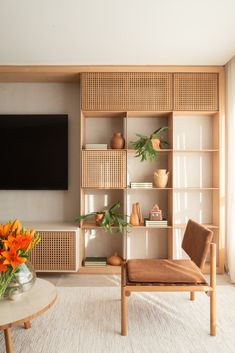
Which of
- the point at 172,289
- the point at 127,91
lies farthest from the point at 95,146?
the point at 172,289

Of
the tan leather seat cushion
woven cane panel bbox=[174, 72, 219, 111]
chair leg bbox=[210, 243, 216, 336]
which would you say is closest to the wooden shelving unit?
woven cane panel bbox=[174, 72, 219, 111]

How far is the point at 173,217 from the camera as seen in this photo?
11.6 feet

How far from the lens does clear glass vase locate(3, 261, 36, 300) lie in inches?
72.6

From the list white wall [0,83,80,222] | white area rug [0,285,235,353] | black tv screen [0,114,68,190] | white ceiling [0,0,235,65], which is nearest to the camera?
white area rug [0,285,235,353]

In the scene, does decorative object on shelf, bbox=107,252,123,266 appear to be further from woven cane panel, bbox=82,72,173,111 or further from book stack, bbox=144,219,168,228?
woven cane panel, bbox=82,72,173,111

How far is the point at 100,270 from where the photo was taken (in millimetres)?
3555

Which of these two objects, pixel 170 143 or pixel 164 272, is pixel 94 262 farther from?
pixel 170 143

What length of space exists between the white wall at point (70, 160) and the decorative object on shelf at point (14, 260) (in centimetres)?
191

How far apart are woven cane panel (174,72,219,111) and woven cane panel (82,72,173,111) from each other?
4.3 inches

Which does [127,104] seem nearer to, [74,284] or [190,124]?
[190,124]

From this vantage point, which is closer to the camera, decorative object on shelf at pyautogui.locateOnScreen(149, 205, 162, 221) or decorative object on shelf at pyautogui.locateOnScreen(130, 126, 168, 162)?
decorative object on shelf at pyautogui.locateOnScreen(130, 126, 168, 162)

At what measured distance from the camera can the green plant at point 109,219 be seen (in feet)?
11.1

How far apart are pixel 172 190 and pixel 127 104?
3.83ft

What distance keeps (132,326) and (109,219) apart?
51.4 inches
